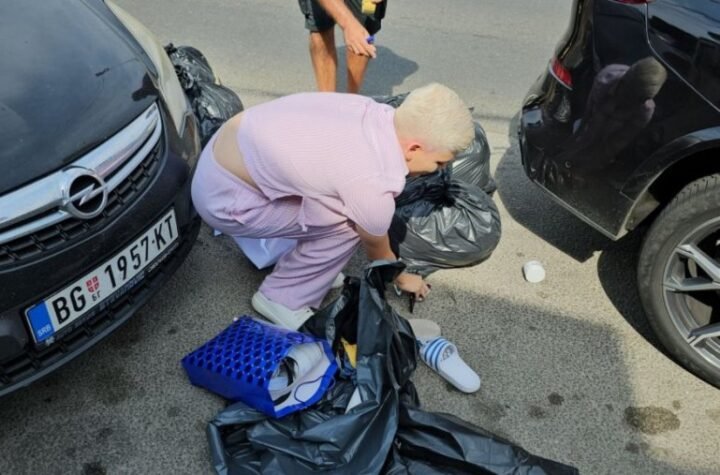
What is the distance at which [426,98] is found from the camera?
7.51 ft

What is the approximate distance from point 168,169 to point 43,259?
2.04 ft

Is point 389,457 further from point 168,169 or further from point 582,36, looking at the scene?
point 582,36

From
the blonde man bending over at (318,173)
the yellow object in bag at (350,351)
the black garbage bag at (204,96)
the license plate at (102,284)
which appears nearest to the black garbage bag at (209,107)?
the black garbage bag at (204,96)

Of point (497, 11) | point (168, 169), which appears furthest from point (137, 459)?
point (497, 11)

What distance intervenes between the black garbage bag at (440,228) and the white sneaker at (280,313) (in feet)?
1.83

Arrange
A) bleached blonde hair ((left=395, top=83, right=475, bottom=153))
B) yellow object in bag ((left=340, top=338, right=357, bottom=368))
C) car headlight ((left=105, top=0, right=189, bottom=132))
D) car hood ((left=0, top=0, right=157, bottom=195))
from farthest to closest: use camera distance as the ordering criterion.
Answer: car headlight ((left=105, top=0, right=189, bottom=132)) < yellow object in bag ((left=340, top=338, right=357, bottom=368)) < bleached blonde hair ((left=395, top=83, right=475, bottom=153)) < car hood ((left=0, top=0, right=157, bottom=195))

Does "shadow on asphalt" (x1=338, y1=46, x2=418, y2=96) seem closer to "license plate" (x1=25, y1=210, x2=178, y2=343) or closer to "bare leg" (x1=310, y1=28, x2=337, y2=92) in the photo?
"bare leg" (x1=310, y1=28, x2=337, y2=92)

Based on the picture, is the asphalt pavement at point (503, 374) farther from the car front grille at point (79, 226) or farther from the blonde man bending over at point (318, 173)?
the car front grille at point (79, 226)

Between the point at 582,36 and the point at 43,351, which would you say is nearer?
the point at 43,351

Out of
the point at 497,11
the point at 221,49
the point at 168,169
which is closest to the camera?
the point at 168,169

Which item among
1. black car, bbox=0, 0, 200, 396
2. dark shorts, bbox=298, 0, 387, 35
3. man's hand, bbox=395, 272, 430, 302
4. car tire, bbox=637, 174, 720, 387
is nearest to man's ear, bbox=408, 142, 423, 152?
man's hand, bbox=395, 272, 430, 302

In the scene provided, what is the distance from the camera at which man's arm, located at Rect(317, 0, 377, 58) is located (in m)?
3.21

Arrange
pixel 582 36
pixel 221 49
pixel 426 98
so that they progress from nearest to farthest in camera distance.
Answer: pixel 426 98 < pixel 582 36 < pixel 221 49

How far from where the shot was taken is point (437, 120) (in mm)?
2271
